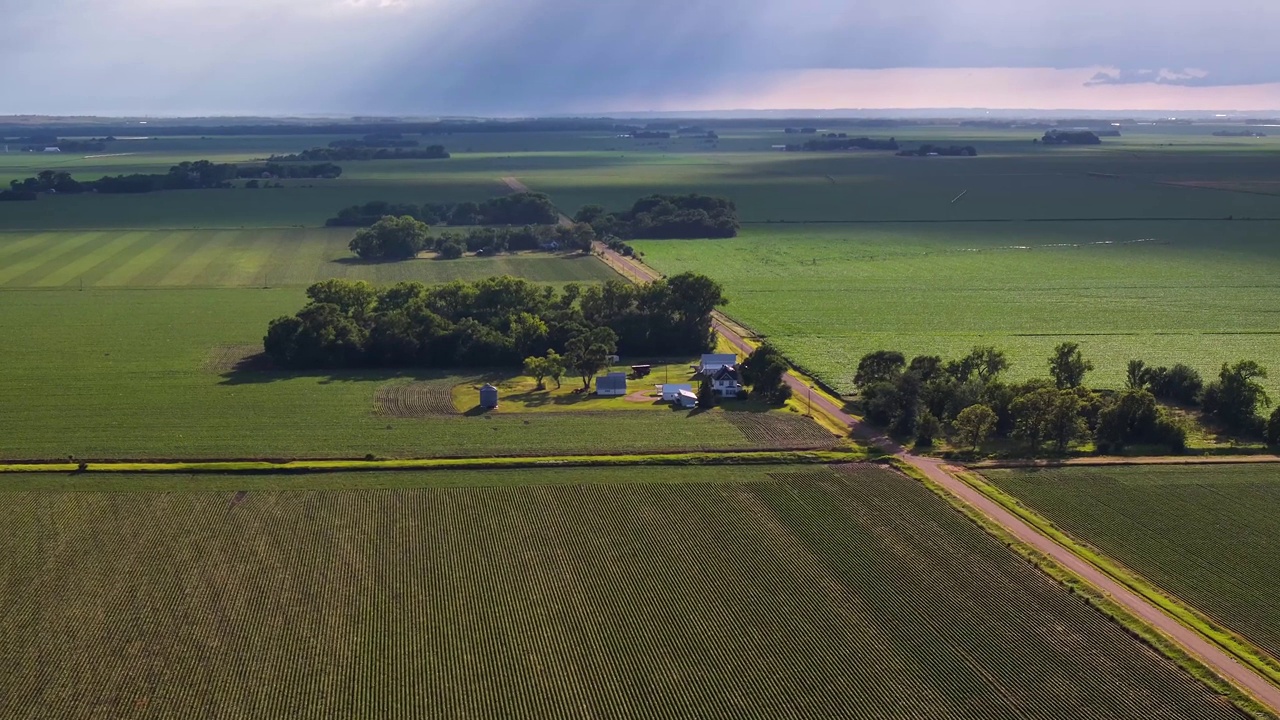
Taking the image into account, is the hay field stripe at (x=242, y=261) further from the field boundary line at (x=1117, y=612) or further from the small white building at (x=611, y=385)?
the field boundary line at (x=1117, y=612)

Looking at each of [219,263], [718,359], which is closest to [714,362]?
[718,359]

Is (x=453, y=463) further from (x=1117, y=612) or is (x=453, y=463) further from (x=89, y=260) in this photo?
(x=89, y=260)

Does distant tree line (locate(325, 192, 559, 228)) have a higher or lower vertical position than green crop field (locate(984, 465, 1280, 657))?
higher

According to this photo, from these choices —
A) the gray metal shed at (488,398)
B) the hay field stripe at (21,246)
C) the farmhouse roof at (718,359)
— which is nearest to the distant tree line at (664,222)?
the hay field stripe at (21,246)

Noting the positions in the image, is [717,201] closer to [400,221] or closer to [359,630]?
[400,221]

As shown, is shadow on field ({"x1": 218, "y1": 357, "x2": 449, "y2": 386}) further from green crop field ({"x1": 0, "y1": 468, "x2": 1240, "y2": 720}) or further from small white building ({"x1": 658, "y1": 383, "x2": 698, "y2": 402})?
green crop field ({"x1": 0, "y1": 468, "x2": 1240, "y2": 720})

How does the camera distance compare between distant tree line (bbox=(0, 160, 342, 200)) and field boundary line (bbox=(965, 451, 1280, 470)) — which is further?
distant tree line (bbox=(0, 160, 342, 200))

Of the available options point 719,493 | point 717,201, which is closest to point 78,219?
point 717,201

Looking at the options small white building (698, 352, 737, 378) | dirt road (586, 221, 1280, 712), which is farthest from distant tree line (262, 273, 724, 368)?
dirt road (586, 221, 1280, 712)
